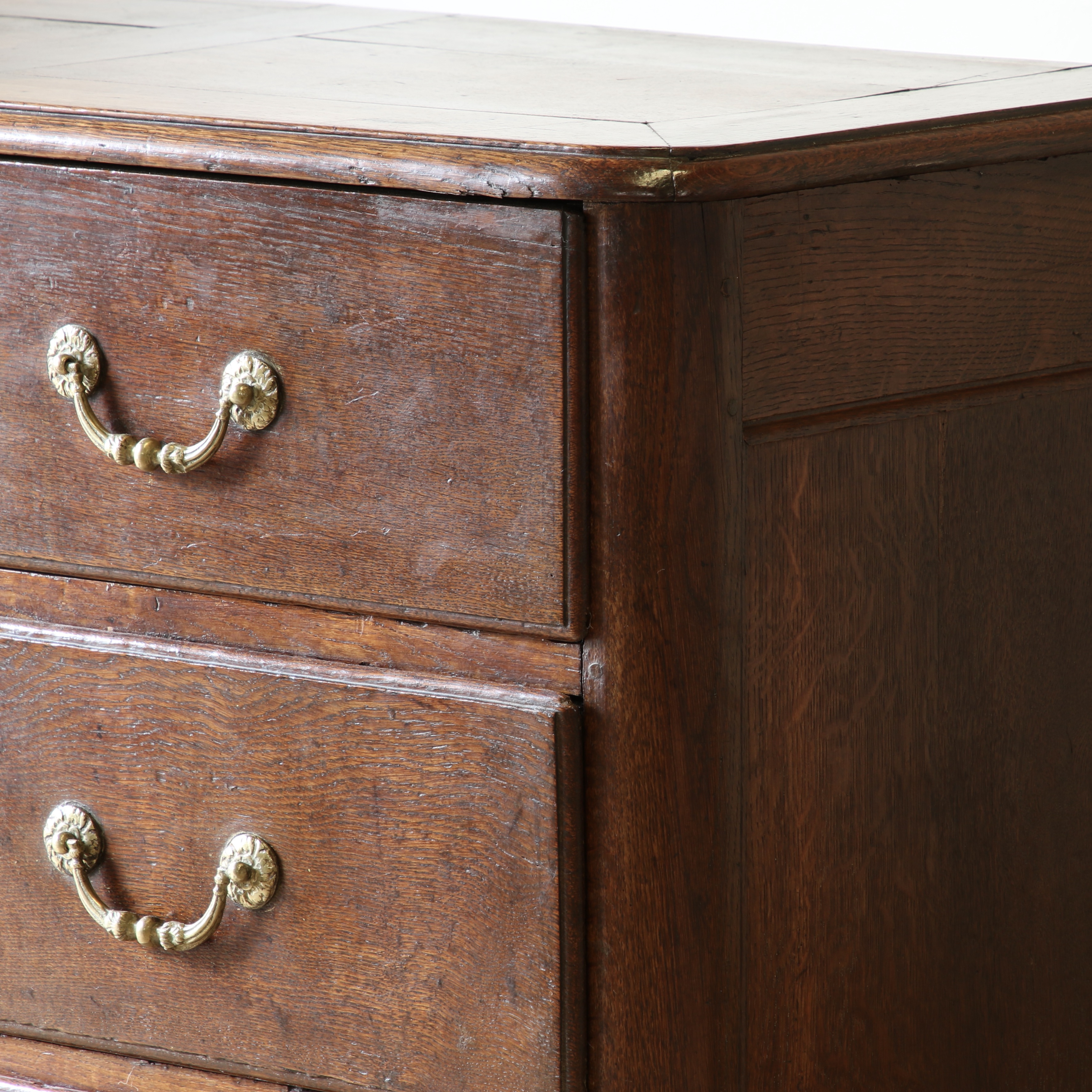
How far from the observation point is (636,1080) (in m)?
0.81

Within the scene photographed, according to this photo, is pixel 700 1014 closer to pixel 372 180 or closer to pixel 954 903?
pixel 954 903

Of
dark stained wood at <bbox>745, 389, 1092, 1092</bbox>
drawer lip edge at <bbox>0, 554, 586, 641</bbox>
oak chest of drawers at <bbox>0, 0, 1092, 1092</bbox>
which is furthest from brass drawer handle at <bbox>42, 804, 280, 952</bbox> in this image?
dark stained wood at <bbox>745, 389, 1092, 1092</bbox>

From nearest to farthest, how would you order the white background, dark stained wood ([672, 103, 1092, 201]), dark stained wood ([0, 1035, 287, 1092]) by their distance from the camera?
dark stained wood ([672, 103, 1092, 201]) → dark stained wood ([0, 1035, 287, 1092]) → the white background

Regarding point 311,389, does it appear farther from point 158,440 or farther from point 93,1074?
point 93,1074

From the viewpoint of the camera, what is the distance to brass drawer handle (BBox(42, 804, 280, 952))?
2.82 feet

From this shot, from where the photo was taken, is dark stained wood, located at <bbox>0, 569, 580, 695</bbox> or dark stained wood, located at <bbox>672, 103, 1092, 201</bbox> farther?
dark stained wood, located at <bbox>0, 569, 580, 695</bbox>

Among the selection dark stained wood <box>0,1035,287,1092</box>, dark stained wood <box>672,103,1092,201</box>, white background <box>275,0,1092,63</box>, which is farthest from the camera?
white background <box>275,0,1092,63</box>

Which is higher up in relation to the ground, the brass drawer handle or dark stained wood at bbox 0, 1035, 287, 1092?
the brass drawer handle

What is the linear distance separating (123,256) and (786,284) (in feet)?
1.04

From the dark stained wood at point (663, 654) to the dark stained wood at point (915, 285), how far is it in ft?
0.11

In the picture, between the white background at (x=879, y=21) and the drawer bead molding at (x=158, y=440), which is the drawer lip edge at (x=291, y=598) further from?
the white background at (x=879, y=21)

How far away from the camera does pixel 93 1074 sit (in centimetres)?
94

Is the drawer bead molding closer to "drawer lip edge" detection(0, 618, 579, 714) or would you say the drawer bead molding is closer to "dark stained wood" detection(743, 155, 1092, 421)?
"drawer lip edge" detection(0, 618, 579, 714)

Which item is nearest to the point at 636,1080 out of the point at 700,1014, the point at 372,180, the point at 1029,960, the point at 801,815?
the point at 700,1014
